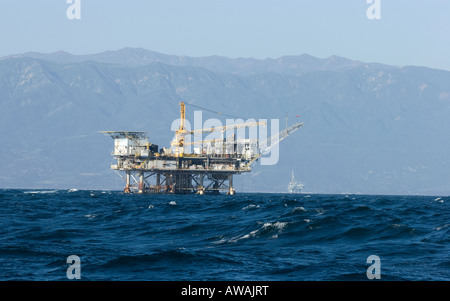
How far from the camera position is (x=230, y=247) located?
131 ft

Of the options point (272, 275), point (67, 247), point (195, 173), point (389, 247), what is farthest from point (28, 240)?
point (195, 173)

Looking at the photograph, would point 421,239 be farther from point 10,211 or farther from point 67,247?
point 10,211

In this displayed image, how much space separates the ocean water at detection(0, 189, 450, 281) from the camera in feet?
103
